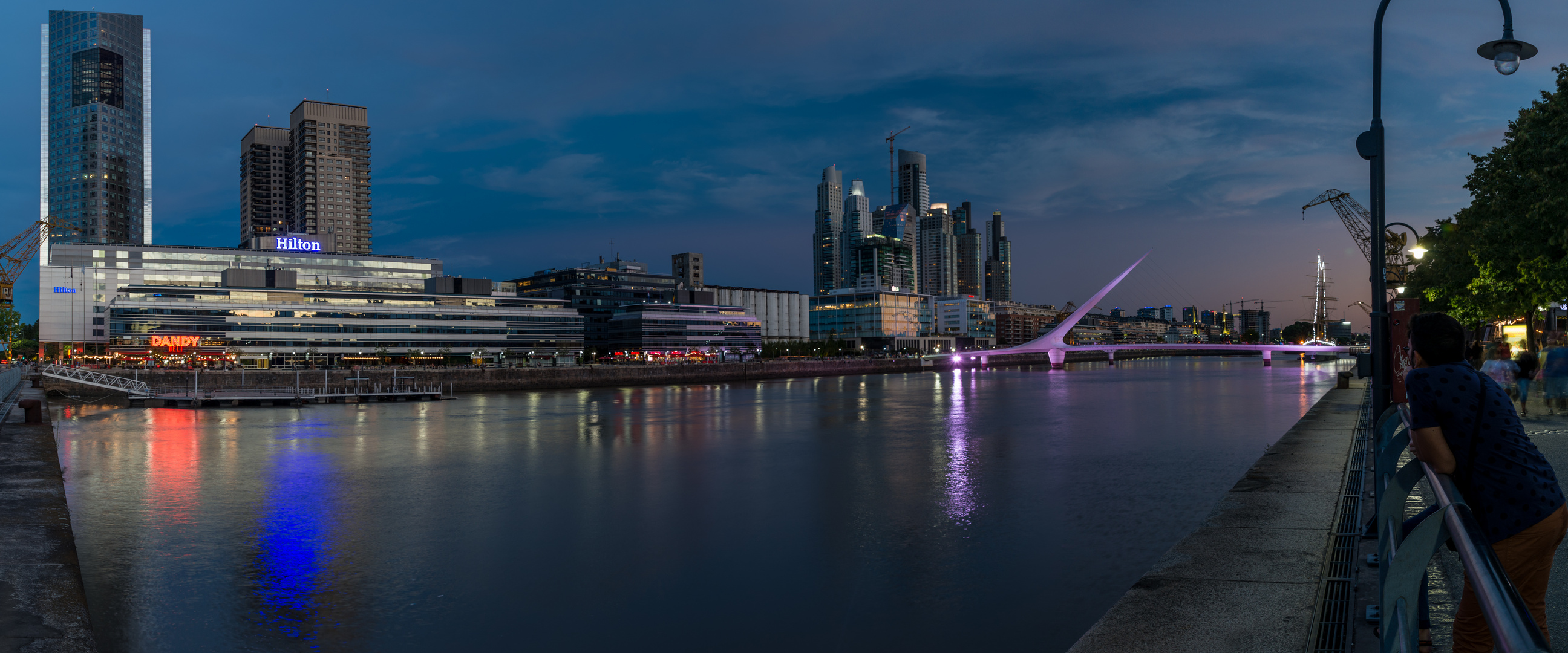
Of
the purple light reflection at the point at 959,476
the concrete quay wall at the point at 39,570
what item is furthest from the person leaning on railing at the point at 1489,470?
the purple light reflection at the point at 959,476

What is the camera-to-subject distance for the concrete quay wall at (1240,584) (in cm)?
658

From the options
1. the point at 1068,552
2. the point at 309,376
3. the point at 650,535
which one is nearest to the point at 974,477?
the point at 1068,552

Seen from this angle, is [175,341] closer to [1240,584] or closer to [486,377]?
[486,377]

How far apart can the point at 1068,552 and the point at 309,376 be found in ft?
276

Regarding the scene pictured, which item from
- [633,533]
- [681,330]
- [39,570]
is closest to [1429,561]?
[39,570]

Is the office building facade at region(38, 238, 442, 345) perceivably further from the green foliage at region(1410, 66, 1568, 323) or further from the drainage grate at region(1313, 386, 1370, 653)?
the drainage grate at region(1313, 386, 1370, 653)

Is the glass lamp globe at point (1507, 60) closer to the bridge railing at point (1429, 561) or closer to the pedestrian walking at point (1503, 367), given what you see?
the bridge railing at point (1429, 561)

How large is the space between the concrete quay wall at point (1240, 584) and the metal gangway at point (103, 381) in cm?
6739

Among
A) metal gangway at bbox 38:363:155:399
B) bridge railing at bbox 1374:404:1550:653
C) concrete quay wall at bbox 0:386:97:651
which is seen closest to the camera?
bridge railing at bbox 1374:404:1550:653

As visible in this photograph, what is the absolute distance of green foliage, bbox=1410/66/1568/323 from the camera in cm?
1969

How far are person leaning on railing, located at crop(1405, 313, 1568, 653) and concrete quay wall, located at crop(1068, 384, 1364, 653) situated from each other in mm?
2175

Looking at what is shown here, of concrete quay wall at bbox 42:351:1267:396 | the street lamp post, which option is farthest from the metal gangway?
the street lamp post

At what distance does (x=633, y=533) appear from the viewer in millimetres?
16453

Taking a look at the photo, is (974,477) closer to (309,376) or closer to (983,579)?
(983,579)
